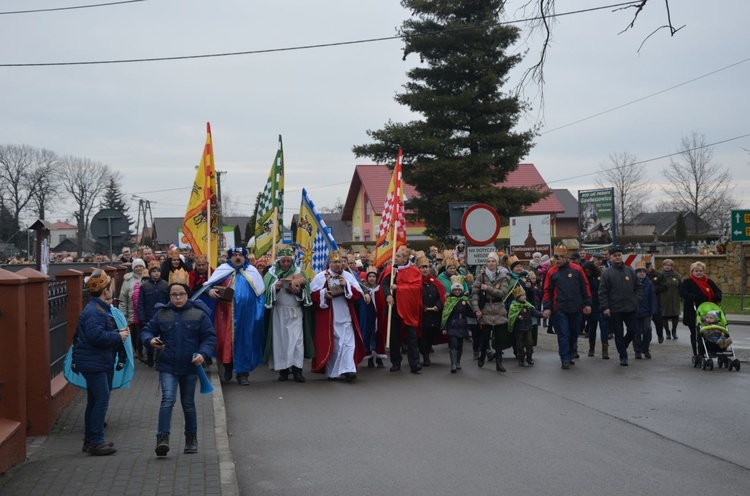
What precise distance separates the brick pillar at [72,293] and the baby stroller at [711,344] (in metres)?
9.17

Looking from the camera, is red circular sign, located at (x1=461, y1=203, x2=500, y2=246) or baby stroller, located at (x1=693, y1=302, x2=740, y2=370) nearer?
baby stroller, located at (x1=693, y1=302, x2=740, y2=370)

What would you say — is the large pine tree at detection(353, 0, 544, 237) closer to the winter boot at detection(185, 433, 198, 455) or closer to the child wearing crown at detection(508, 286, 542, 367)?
the child wearing crown at detection(508, 286, 542, 367)

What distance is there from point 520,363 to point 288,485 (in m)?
8.20

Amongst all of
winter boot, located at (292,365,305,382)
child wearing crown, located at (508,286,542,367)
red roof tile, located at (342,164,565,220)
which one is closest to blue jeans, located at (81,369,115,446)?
winter boot, located at (292,365,305,382)

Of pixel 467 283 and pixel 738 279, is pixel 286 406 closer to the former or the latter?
pixel 467 283

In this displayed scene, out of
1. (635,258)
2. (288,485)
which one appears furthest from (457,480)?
(635,258)

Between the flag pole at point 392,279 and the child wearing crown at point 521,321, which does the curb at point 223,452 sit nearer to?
the flag pole at point 392,279

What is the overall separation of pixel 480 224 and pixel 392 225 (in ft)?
7.62

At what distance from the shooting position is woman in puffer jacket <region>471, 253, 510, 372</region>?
557 inches

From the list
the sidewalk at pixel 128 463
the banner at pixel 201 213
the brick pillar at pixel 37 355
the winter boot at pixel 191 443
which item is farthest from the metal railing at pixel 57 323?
the banner at pixel 201 213

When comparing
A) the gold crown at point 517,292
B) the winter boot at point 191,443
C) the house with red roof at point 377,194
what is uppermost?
the house with red roof at point 377,194

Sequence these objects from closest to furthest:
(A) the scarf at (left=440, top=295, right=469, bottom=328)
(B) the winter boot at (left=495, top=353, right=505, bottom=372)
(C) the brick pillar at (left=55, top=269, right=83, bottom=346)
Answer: (C) the brick pillar at (left=55, top=269, right=83, bottom=346) → (B) the winter boot at (left=495, top=353, right=505, bottom=372) → (A) the scarf at (left=440, top=295, right=469, bottom=328)

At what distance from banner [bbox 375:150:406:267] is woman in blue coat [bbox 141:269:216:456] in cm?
721

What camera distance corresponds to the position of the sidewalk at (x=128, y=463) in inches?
260
